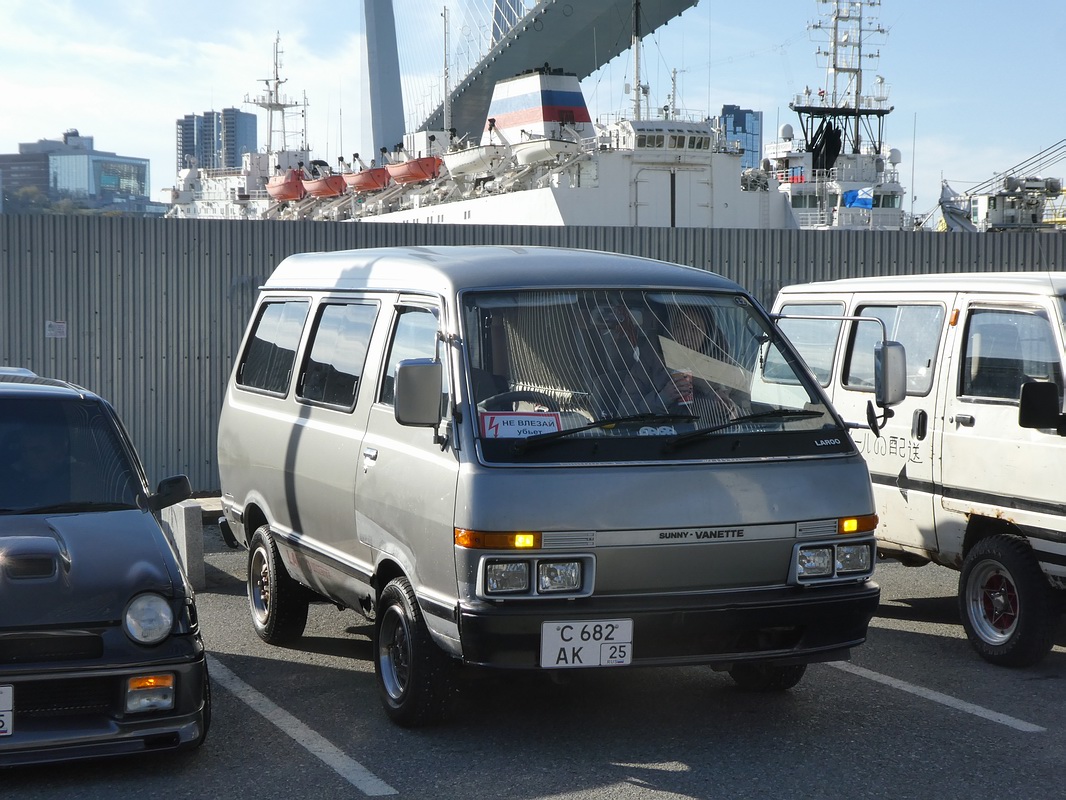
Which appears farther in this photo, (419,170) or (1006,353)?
(419,170)

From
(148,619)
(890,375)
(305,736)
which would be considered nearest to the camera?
(148,619)

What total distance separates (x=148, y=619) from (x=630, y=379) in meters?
2.19

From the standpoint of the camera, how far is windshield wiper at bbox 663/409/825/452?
4980 mm

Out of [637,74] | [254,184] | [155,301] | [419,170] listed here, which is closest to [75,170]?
[254,184]

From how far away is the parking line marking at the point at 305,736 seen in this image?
15.3ft

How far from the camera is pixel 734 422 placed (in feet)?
17.0

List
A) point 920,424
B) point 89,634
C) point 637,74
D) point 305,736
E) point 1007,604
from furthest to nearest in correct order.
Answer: point 637,74 → point 920,424 → point 1007,604 → point 305,736 → point 89,634

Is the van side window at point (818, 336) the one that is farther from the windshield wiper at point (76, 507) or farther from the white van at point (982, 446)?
the windshield wiper at point (76, 507)

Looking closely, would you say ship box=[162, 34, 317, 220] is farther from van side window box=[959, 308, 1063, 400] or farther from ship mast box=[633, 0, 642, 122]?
van side window box=[959, 308, 1063, 400]

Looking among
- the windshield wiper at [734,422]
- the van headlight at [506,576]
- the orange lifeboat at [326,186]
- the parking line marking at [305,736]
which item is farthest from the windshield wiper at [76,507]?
the orange lifeboat at [326,186]

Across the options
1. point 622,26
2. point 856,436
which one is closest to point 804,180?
point 622,26

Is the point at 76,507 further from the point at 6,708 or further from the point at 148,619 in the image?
the point at 6,708

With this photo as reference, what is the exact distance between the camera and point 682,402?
5.24 m

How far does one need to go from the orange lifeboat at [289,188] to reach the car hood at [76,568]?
52451mm
